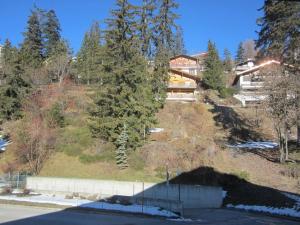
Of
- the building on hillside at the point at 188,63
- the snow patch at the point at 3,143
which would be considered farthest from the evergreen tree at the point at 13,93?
the building on hillside at the point at 188,63

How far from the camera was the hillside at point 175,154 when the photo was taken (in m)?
30.9

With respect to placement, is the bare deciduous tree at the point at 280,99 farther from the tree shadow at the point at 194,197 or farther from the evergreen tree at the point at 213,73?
the evergreen tree at the point at 213,73

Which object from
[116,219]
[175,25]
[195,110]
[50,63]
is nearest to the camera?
[116,219]

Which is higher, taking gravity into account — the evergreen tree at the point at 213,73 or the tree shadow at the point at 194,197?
the evergreen tree at the point at 213,73

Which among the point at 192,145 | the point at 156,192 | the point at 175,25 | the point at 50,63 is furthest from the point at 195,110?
the point at 156,192

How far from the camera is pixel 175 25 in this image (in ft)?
179

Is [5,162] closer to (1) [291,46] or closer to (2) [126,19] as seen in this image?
(2) [126,19]

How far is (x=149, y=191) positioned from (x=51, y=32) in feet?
182

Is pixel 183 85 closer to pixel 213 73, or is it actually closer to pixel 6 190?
pixel 213 73

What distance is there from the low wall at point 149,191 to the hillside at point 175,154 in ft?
10.8

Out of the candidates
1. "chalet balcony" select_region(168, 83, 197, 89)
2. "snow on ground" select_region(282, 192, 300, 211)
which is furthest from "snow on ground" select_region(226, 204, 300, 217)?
"chalet balcony" select_region(168, 83, 197, 89)

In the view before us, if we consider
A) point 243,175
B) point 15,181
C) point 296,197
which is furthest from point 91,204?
point 296,197

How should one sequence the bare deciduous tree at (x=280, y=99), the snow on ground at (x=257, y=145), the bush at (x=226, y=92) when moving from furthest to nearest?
the bush at (x=226, y=92) < the snow on ground at (x=257, y=145) < the bare deciduous tree at (x=280, y=99)

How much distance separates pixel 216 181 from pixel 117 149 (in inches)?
402
